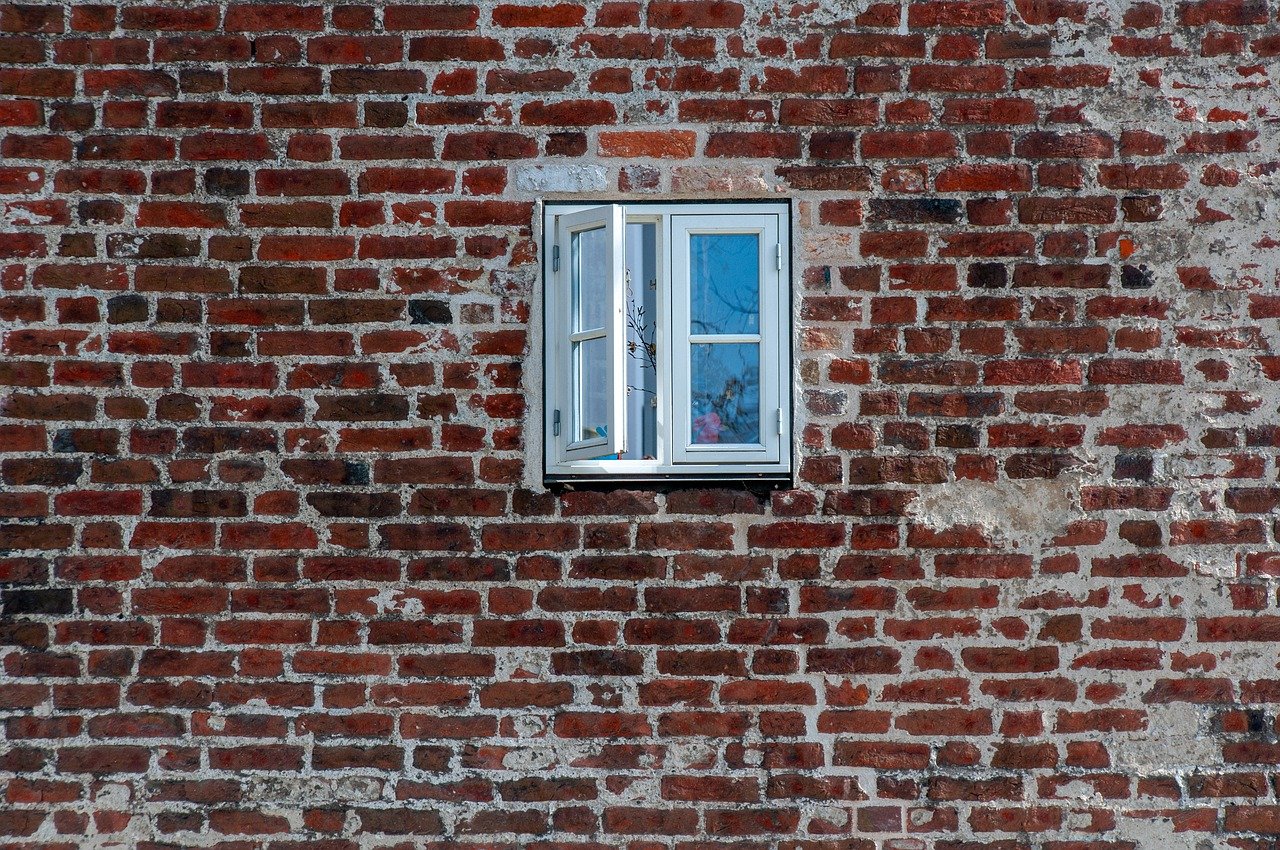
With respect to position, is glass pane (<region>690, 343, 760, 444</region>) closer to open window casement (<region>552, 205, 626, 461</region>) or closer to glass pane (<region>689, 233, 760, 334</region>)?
glass pane (<region>689, 233, 760, 334</region>)

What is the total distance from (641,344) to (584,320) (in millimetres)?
181

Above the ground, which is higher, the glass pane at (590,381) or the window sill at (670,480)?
the glass pane at (590,381)

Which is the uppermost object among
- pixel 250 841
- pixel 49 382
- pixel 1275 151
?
pixel 1275 151

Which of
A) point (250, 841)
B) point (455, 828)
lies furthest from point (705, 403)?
point (250, 841)


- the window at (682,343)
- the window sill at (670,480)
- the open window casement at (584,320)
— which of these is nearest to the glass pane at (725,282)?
the window at (682,343)

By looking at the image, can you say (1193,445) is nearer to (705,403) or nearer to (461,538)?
(705,403)

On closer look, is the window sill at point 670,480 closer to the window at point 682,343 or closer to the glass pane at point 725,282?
the window at point 682,343

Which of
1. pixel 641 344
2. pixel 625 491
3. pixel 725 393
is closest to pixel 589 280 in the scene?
pixel 641 344

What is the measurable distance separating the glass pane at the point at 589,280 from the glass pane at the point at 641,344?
0.09 meters

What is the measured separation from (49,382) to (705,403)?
185cm

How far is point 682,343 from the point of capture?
3.01 meters

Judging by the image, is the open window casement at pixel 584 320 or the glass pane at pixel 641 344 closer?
the open window casement at pixel 584 320

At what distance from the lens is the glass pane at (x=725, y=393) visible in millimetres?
3010

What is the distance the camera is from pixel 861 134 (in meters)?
2.99
